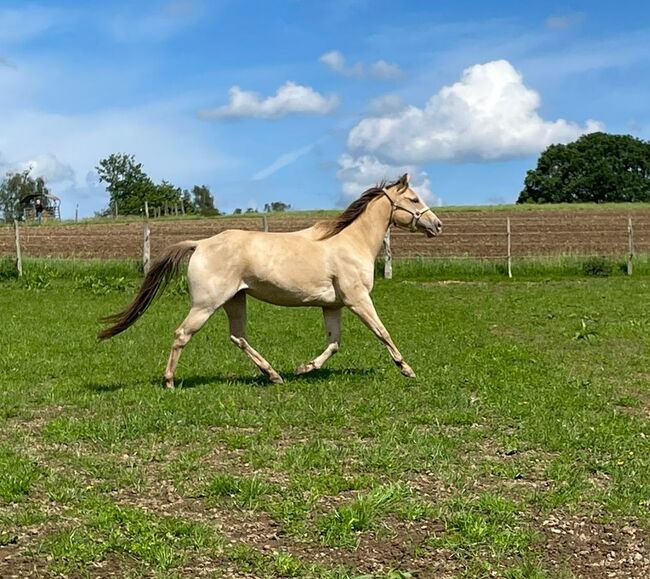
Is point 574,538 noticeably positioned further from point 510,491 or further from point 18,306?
point 18,306

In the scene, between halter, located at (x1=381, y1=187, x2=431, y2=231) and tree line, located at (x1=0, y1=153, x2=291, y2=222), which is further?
tree line, located at (x1=0, y1=153, x2=291, y2=222)

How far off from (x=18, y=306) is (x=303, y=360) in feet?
31.8

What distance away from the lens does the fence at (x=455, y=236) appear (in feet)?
105

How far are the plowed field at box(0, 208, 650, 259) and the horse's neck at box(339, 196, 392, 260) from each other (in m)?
19.9

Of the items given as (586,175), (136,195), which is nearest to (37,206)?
(136,195)

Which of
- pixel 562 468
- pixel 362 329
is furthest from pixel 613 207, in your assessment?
pixel 562 468

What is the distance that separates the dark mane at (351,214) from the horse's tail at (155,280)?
1.57m

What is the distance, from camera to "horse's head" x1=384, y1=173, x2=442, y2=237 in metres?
9.47

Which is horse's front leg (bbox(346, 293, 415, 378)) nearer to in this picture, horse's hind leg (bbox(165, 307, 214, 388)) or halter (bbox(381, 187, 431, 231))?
halter (bbox(381, 187, 431, 231))

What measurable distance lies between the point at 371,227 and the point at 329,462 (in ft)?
13.4

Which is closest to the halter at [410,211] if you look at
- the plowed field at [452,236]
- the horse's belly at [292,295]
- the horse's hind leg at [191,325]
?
the horse's belly at [292,295]

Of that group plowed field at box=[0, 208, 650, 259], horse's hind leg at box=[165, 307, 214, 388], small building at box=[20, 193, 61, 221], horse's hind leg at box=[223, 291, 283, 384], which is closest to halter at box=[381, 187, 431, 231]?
horse's hind leg at box=[223, 291, 283, 384]

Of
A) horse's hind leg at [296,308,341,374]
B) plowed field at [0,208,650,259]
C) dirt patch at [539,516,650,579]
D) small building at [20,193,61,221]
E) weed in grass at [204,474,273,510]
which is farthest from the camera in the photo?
small building at [20,193,61,221]

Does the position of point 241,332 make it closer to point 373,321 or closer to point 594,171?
point 373,321
